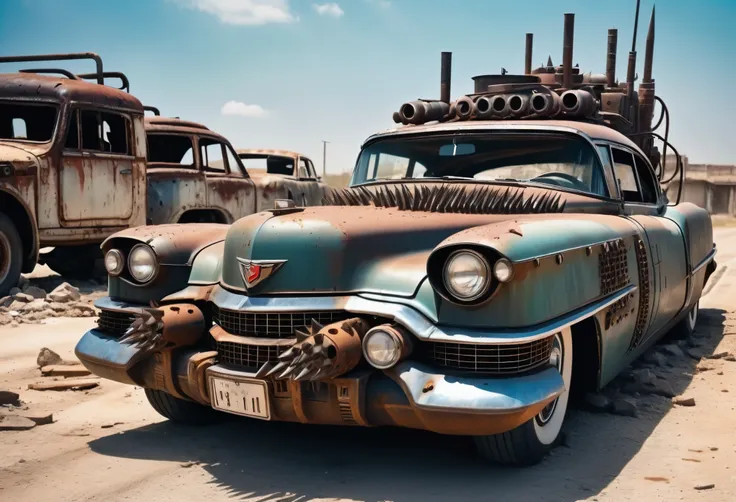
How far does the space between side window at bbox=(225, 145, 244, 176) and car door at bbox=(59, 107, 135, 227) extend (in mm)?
2041

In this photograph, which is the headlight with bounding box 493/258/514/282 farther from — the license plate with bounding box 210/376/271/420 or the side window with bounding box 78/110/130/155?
the side window with bounding box 78/110/130/155

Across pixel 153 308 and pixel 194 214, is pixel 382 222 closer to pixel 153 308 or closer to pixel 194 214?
pixel 153 308

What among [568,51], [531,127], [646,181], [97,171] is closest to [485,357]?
[531,127]

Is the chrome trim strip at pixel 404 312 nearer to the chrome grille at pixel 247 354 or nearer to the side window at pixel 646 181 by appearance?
the chrome grille at pixel 247 354

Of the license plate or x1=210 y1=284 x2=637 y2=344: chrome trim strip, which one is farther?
the license plate

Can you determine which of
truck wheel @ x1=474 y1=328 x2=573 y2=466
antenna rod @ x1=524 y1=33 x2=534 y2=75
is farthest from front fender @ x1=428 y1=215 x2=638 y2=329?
antenna rod @ x1=524 y1=33 x2=534 y2=75

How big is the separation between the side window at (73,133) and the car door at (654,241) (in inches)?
248

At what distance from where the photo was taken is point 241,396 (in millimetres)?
3646

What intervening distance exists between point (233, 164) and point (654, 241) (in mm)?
7873

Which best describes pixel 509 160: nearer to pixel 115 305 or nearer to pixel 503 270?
pixel 503 270

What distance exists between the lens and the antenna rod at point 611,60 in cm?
901

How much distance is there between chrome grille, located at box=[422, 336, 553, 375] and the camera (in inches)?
132

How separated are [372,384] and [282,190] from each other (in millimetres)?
9603

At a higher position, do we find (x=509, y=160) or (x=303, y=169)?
(x=509, y=160)
